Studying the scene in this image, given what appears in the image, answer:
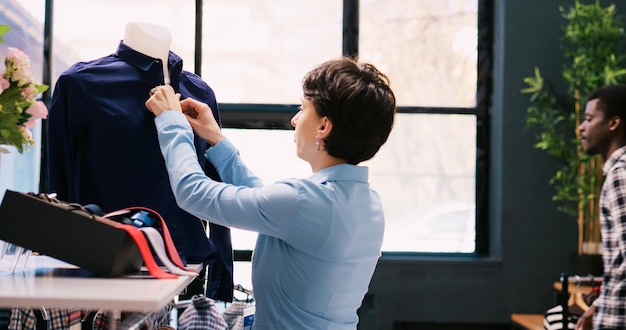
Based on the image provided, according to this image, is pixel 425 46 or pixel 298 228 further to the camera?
pixel 425 46

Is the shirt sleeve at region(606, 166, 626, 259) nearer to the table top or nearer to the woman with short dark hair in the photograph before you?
the woman with short dark hair

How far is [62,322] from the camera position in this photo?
1902 millimetres

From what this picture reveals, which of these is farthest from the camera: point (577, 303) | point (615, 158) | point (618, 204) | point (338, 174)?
point (577, 303)

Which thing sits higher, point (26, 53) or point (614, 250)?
point (26, 53)

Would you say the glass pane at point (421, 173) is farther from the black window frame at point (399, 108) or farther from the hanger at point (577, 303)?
the hanger at point (577, 303)

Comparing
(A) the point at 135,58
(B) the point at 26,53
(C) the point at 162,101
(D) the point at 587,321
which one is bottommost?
(D) the point at 587,321

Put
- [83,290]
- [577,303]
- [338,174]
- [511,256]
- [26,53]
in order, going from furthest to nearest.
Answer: [26,53] < [511,256] < [577,303] < [338,174] < [83,290]

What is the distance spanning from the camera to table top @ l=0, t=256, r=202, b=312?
123 centimetres

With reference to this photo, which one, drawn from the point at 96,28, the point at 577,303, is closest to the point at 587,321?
the point at 577,303

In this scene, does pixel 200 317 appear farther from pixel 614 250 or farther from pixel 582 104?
pixel 582 104

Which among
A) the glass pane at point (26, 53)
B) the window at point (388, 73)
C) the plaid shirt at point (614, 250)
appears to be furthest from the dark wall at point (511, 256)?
the glass pane at point (26, 53)

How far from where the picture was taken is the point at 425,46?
17.1ft

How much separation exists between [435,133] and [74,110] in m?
3.51

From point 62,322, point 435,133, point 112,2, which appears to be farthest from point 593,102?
point 112,2
